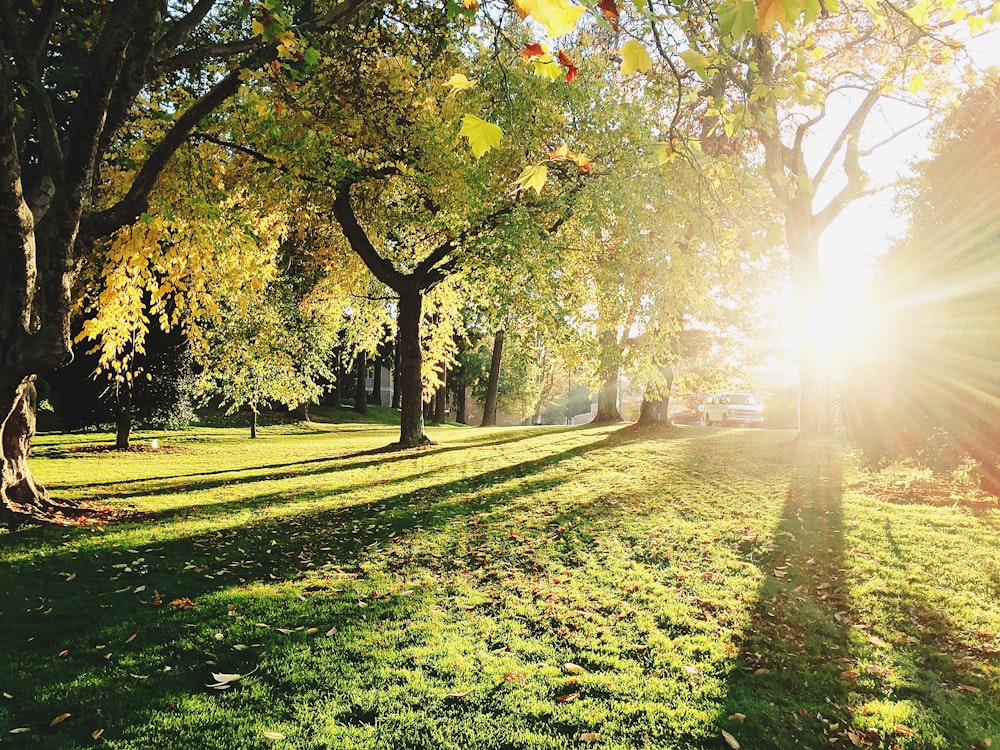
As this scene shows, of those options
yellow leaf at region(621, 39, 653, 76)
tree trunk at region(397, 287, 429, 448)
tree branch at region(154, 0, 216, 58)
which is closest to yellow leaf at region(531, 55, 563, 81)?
yellow leaf at region(621, 39, 653, 76)

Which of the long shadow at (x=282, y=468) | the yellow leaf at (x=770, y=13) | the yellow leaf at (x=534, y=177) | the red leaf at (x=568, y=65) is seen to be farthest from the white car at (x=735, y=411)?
the yellow leaf at (x=770, y=13)

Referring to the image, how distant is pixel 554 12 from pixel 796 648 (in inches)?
187

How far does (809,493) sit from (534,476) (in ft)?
17.0

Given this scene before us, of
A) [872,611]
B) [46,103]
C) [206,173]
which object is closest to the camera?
[872,611]

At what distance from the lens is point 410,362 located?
636 inches

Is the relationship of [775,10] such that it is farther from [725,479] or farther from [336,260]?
[336,260]

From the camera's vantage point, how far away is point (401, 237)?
1661 centimetres

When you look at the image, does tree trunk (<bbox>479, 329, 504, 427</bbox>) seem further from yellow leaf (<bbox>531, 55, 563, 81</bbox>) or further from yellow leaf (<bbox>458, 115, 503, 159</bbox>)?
yellow leaf (<bbox>458, 115, 503, 159</bbox>)

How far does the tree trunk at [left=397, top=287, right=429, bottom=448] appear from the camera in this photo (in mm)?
15836

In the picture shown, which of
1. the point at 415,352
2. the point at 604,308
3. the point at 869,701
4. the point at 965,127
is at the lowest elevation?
the point at 869,701

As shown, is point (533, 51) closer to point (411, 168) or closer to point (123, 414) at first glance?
point (411, 168)

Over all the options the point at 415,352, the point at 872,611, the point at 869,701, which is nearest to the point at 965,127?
the point at 872,611

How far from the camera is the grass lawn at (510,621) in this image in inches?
134

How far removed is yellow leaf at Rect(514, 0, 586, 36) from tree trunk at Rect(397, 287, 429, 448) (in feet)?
47.1
